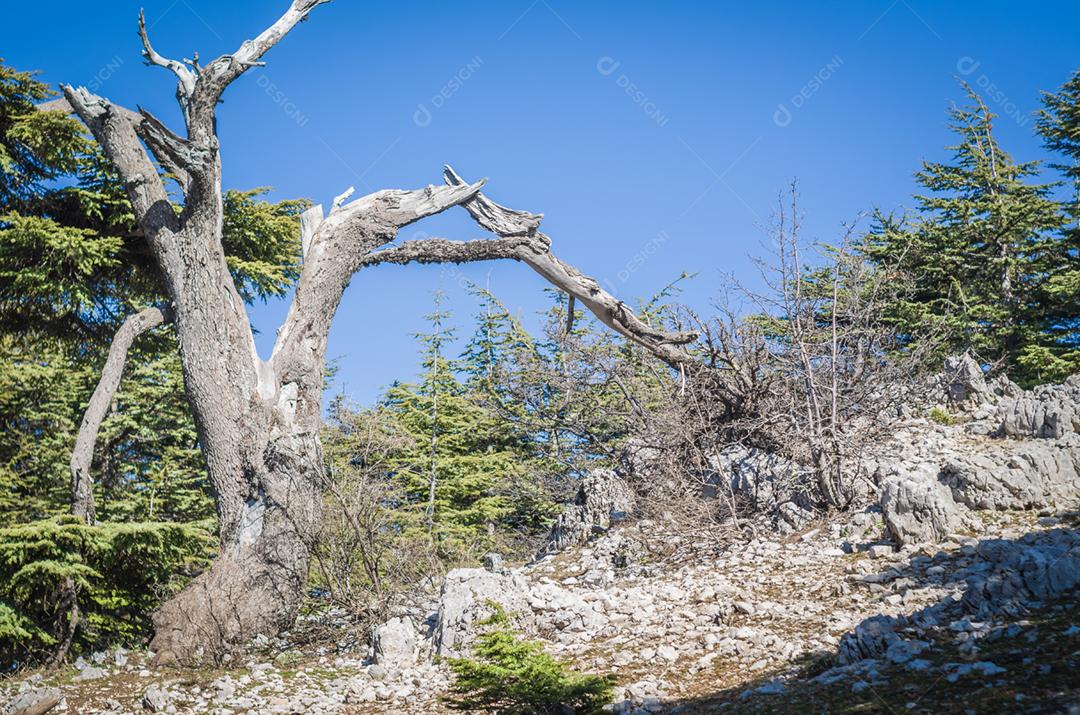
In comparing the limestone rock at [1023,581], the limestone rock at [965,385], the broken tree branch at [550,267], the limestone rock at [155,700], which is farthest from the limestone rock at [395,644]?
the limestone rock at [965,385]

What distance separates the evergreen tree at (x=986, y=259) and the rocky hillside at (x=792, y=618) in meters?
9.11

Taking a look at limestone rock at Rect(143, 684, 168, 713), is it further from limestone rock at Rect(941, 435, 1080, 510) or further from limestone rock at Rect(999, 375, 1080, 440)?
limestone rock at Rect(999, 375, 1080, 440)

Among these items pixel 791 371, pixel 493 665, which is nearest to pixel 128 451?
pixel 791 371

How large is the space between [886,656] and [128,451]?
14.8 meters

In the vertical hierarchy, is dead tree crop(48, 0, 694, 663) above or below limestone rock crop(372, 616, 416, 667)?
above

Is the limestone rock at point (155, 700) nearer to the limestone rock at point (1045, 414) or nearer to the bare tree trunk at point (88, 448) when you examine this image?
the bare tree trunk at point (88, 448)

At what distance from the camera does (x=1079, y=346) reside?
16406 mm

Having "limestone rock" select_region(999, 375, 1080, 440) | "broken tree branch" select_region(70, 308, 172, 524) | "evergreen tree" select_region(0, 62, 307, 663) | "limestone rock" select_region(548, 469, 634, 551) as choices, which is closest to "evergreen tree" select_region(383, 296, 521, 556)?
"evergreen tree" select_region(0, 62, 307, 663)

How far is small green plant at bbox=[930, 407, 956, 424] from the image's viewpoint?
9598 millimetres

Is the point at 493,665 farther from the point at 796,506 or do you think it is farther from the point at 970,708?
the point at 796,506

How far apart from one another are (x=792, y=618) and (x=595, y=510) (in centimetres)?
464

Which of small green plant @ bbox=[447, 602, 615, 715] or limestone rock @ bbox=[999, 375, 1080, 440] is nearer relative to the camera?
small green plant @ bbox=[447, 602, 615, 715]

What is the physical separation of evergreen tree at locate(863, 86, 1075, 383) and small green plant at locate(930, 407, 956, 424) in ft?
21.1

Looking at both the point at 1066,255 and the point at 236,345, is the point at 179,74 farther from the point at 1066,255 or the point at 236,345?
the point at 1066,255
